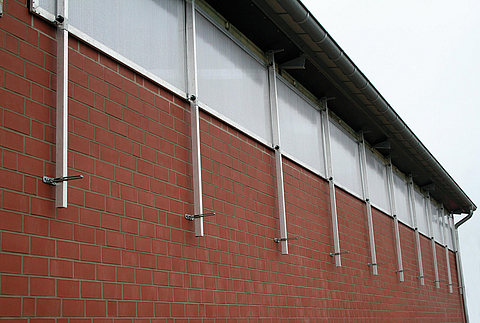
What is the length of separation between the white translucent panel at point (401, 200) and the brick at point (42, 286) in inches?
438

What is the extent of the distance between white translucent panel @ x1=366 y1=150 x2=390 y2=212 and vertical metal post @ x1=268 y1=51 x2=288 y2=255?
4818 millimetres

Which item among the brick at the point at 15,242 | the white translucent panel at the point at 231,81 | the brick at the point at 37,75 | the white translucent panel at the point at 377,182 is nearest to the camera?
the brick at the point at 15,242

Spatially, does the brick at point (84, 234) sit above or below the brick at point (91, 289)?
above

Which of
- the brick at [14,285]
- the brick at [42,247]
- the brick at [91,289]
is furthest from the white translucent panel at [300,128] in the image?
the brick at [14,285]

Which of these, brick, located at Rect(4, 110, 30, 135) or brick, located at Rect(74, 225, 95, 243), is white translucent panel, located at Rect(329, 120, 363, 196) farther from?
brick, located at Rect(4, 110, 30, 135)

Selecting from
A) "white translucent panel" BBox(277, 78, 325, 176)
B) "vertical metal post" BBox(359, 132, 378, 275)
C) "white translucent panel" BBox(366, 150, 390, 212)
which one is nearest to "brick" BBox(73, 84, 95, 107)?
"white translucent panel" BBox(277, 78, 325, 176)

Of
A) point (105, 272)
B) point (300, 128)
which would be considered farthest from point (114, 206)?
point (300, 128)

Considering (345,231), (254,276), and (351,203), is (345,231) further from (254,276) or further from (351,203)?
(254,276)

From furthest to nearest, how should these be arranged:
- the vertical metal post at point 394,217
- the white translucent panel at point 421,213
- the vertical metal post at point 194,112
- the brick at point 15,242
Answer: the white translucent panel at point 421,213
the vertical metal post at point 394,217
the vertical metal post at point 194,112
the brick at point 15,242

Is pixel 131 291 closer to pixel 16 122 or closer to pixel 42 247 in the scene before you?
pixel 42 247

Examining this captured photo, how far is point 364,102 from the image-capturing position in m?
10.5

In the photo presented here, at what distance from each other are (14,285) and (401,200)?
1224 centimetres

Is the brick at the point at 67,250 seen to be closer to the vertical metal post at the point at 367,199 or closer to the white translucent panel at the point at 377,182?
the vertical metal post at the point at 367,199

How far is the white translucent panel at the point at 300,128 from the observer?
28.9 ft
